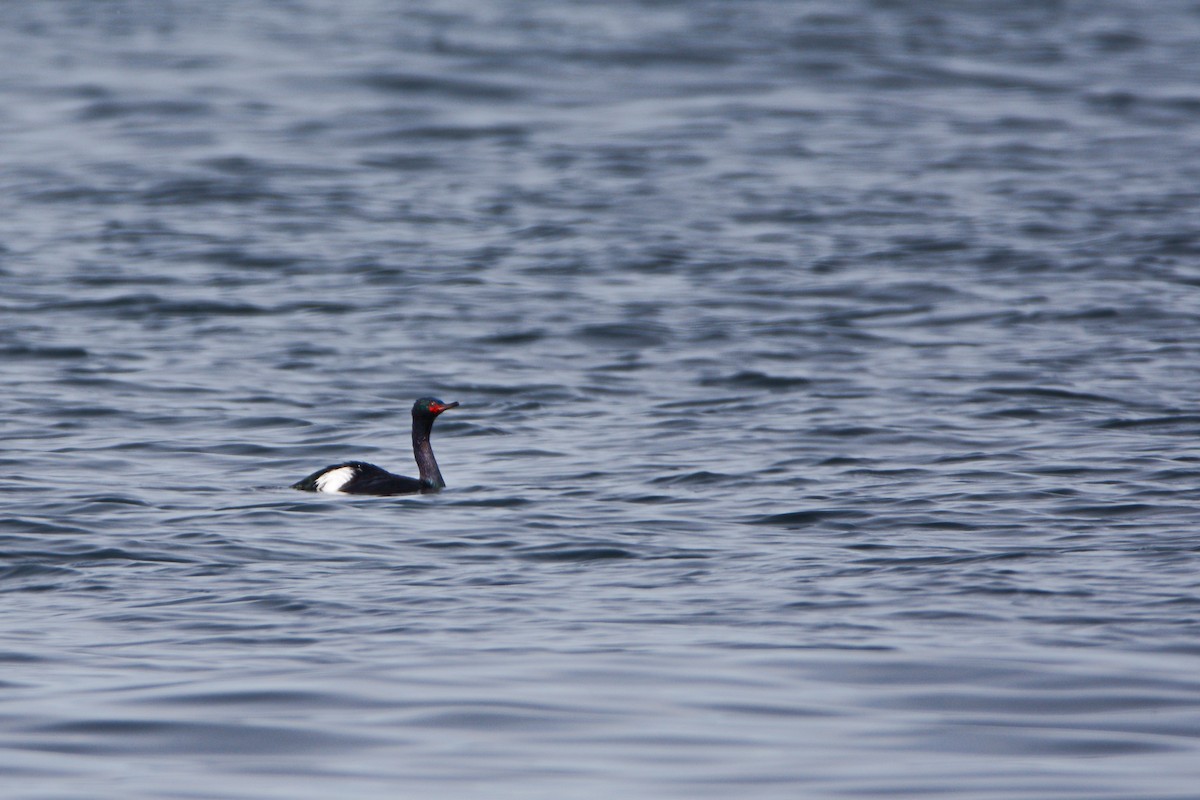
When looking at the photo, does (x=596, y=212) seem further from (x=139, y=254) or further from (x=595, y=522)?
(x=595, y=522)

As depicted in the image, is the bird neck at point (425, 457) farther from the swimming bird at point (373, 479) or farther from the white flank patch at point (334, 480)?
the white flank patch at point (334, 480)

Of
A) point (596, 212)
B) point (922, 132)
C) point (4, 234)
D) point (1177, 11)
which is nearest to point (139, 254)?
point (4, 234)

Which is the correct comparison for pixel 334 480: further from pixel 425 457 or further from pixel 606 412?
pixel 606 412

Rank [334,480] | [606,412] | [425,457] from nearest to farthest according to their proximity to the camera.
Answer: [334,480] < [425,457] < [606,412]

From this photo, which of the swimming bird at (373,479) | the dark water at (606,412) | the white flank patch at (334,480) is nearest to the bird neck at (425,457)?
the swimming bird at (373,479)

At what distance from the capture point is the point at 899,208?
26188 mm

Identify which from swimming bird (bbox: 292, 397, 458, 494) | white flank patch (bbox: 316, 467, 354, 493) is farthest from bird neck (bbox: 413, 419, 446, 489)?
white flank patch (bbox: 316, 467, 354, 493)

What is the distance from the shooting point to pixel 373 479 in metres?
13.3

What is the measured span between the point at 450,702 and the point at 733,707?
123cm

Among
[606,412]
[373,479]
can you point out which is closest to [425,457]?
[373,479]

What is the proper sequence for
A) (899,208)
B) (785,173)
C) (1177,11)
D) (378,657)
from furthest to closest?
1. (1177,11)
2. (785,173)
3. (899,208)
4. (378,657)

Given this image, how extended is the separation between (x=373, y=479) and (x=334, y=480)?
32 centimetres

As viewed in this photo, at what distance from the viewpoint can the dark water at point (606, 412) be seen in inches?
307

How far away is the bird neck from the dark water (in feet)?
0.74
